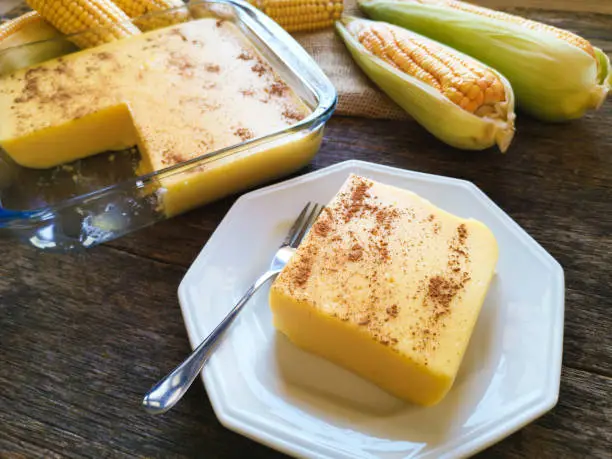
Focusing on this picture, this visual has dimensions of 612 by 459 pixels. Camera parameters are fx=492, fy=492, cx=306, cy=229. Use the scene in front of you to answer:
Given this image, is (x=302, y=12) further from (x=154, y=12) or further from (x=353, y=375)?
(x=353, y=375)

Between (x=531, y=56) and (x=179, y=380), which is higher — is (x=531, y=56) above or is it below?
above

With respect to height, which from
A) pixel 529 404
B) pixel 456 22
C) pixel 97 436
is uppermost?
pixel 456 22

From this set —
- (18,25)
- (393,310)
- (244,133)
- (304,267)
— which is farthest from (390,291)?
(18,25)

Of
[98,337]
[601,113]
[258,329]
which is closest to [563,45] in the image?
[601,113]

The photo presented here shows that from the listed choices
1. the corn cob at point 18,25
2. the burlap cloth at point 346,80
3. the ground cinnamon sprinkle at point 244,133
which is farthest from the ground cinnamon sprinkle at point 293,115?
the corn cob at point 18,25

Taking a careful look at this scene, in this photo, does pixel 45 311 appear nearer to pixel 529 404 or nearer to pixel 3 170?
pixel 3 170

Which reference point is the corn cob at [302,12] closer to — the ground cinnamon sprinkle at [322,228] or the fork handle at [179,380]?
the ground cinnamon sprinkle at [322,228]
